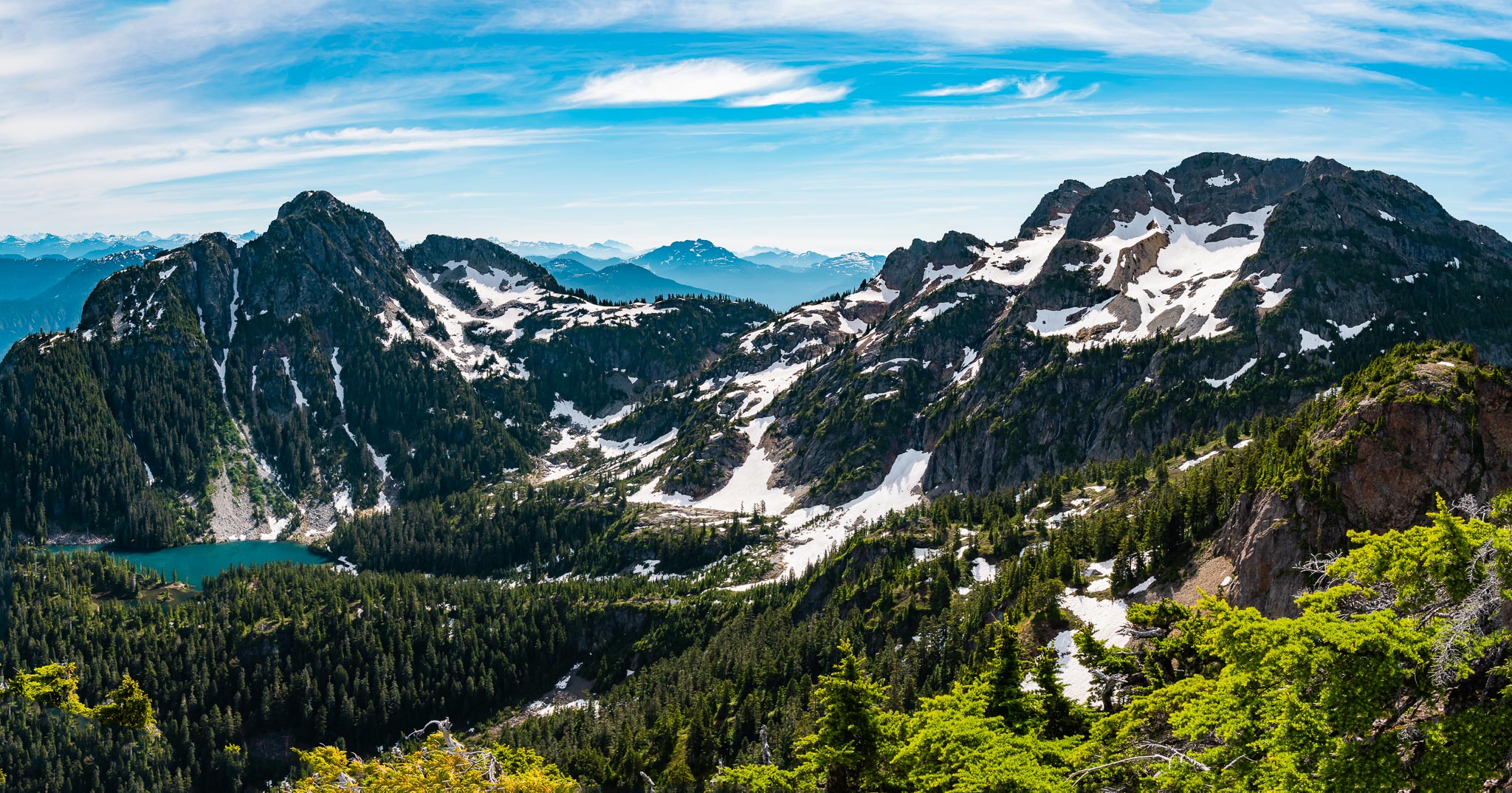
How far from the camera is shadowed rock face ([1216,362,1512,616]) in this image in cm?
7962

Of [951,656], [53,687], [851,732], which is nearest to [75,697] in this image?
[53,687]

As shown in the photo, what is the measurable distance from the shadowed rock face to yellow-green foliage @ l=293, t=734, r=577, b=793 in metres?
70.7

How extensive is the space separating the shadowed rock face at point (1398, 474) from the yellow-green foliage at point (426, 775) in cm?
7071

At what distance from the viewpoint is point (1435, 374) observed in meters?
85.5

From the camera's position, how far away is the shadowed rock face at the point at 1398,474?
7962 centimetres

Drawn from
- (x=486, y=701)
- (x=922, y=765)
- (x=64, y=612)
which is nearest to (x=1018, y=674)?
(x=922, y=765)

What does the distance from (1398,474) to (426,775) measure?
3423 inches

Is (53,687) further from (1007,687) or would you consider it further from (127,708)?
(1007,687)

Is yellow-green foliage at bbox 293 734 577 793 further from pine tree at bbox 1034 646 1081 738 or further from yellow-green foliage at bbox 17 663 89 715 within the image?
yellow-green foliage at bbox 17 663 89 715

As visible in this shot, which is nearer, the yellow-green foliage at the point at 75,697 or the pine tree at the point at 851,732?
the pine tree at the point at 851,732

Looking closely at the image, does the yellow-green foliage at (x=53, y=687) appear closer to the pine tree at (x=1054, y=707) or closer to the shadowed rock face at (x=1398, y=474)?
the pine tree at (x=1054, y=707)

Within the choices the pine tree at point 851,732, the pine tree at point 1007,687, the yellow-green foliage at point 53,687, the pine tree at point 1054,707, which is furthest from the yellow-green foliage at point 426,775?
the yellow-green foliage at point 53,687

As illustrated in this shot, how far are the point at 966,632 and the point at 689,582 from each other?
98099 mm

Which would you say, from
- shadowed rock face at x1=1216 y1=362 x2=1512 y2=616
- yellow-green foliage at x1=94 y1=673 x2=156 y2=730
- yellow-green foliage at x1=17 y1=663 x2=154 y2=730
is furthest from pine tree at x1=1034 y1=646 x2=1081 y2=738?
yellow-green foliage at x1=94 y1=673 x2=156 y2=730
